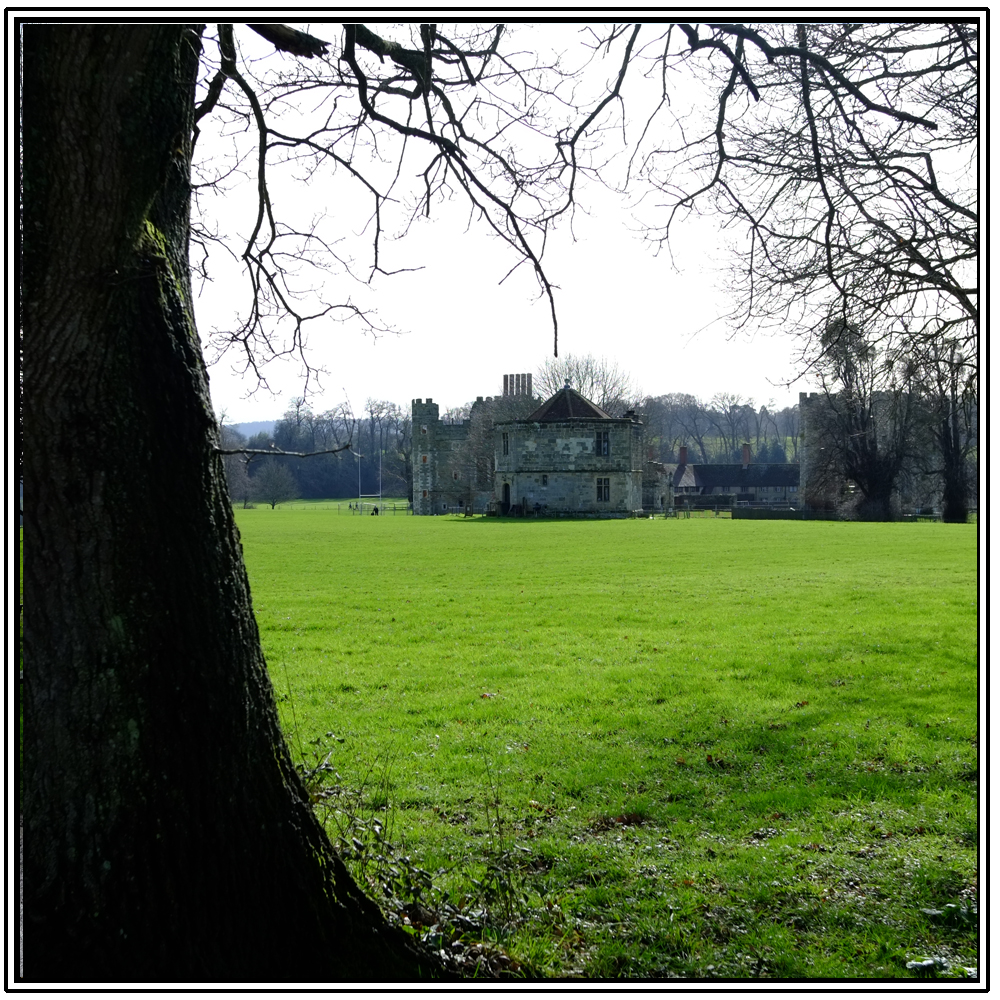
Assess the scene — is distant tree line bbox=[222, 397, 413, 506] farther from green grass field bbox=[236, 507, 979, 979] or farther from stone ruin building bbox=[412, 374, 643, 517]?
green grass field bbox=[236, 507, 979, 979]

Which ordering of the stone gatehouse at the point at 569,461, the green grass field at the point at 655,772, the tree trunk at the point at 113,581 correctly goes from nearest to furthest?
1. the tree trunk at the point at 113,581
2. the green grass field at the point at 655,772
3. the stone gatehouse at the point at 569,461

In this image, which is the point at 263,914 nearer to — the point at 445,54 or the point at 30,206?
the point at 30,206

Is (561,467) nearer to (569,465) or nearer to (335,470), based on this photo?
(569,465)

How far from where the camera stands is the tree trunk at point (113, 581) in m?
2.93

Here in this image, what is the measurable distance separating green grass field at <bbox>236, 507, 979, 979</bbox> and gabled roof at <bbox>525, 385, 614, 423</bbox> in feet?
141

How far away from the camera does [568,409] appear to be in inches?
2325

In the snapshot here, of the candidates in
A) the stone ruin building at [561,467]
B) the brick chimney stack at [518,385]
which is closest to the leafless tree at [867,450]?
the stone ruin building at [561,467]

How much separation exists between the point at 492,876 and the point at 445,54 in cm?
479

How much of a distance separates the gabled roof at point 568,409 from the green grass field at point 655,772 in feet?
141

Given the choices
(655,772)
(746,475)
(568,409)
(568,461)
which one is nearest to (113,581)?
(655,772)

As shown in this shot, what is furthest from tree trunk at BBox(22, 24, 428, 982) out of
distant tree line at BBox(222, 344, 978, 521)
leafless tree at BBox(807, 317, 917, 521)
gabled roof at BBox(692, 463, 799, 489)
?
gabled roof at BBox(692, 463, 799, 489)

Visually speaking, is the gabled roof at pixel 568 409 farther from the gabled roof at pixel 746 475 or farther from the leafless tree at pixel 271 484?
the gabled roof at pixel 746 475

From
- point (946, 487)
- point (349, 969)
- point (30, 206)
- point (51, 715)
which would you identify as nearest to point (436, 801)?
point (349, 969)

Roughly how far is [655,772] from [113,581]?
475 cm
